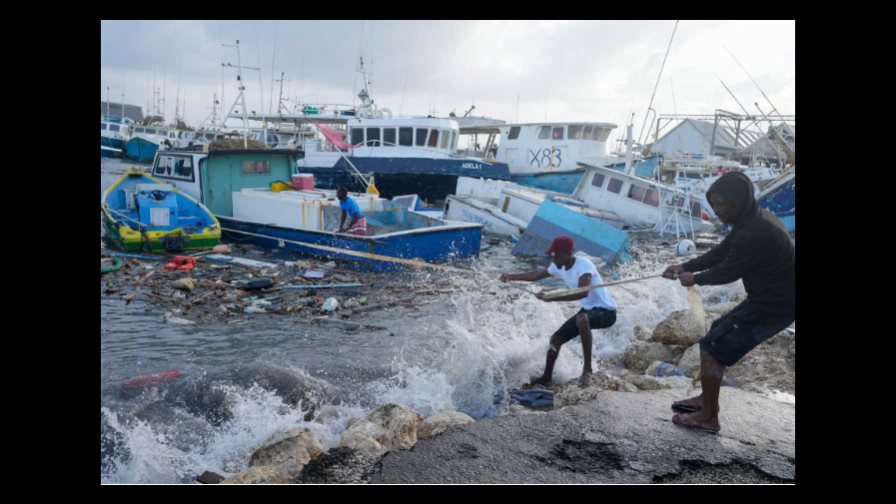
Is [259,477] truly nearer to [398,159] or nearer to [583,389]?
[583,389]

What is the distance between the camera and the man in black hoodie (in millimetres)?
3660

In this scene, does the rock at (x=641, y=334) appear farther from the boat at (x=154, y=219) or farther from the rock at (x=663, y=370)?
the boat at (x=154, y=219)

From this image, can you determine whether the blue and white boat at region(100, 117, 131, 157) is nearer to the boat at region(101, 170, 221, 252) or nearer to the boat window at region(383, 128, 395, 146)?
the boat window at region(383, 128, 395, 146)

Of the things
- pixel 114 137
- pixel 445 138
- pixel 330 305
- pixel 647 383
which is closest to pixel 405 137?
pixel 445 138

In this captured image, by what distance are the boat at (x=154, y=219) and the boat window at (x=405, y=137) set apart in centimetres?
922

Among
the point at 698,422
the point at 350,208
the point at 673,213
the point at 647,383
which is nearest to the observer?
the point at 698,422

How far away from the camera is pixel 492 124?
86.8 ft

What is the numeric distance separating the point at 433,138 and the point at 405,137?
3.37 ft

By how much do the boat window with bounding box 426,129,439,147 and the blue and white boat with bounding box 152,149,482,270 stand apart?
6.80 m

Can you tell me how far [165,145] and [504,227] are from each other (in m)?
27.7

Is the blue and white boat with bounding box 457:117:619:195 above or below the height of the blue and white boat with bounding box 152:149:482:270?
above

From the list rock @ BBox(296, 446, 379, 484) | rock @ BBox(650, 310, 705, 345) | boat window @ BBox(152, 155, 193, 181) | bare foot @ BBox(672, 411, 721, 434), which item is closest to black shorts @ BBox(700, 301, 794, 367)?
bare foot @ BBox(672, 411, 721, 434)

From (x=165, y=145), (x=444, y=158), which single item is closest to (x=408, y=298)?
(x=444, y=158)

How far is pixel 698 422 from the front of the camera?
3916 mm
